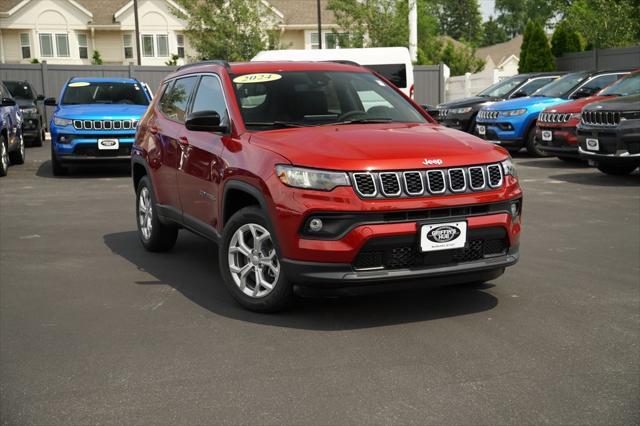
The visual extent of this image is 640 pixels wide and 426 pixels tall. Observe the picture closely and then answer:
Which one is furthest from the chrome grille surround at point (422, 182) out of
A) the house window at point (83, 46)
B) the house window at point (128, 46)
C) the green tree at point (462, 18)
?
the green tree at point (462, 18)

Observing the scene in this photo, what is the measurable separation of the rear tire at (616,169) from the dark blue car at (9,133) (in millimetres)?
10360

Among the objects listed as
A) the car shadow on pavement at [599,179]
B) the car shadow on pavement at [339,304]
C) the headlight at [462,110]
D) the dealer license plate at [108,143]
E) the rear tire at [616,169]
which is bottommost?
the car shadow on pavement at [599,179]

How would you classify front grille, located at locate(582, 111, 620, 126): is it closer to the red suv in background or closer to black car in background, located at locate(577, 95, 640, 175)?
black car in background, located at locate(577, 95, 640, 175)

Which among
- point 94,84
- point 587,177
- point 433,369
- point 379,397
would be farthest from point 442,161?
point 94,84

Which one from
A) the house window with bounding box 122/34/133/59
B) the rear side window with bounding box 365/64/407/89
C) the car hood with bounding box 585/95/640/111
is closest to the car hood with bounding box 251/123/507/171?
the car hood with bounding box 585/95/640/111

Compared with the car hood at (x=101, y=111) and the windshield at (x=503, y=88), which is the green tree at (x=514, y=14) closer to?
the windshield at (x=503, y=88)

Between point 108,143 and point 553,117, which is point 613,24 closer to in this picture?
point 553,117

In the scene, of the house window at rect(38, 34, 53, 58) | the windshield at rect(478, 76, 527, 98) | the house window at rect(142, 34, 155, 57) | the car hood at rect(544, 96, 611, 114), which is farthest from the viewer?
the house window at rect(142, 34, 155, 57)

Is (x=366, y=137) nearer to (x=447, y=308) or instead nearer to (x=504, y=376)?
(x=447, y=308)

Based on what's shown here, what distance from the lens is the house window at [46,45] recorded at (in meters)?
55.1

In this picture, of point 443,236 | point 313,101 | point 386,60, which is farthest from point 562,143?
point 443,236

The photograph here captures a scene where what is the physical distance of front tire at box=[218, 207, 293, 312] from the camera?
5.57 meters

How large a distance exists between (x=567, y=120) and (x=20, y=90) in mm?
15437

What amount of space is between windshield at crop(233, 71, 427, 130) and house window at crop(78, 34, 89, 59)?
53.0 m
